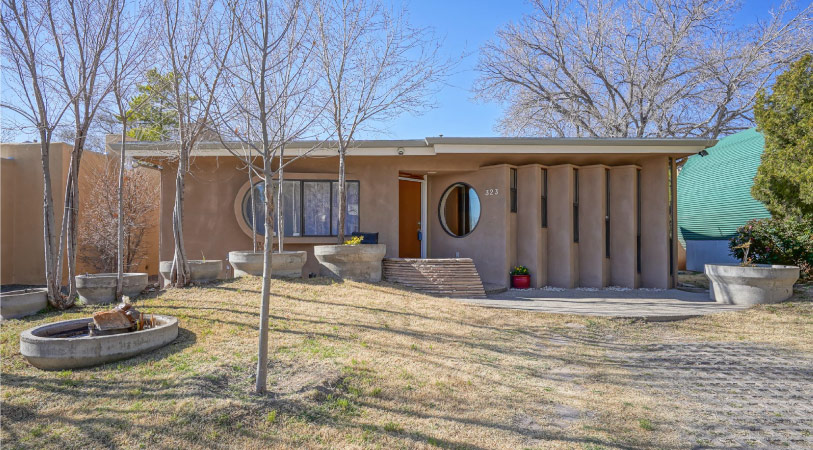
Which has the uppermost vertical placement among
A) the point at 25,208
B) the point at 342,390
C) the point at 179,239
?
the point at 25,208

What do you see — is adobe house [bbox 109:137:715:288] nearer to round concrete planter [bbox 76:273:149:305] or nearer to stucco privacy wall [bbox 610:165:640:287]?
stucco privacy wall [bbox 610:165:640:287]

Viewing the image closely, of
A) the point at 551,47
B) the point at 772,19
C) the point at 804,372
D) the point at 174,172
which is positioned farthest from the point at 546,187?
the point at 772,19

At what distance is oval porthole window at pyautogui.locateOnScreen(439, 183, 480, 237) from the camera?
10453mm

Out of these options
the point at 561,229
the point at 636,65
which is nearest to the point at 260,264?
the point at 561,229

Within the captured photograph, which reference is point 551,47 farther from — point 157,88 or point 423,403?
point 423,403

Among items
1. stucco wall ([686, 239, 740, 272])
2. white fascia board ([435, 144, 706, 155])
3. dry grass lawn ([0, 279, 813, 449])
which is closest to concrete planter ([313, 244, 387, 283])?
dry grass lawn ([0, 279, 813, 449])

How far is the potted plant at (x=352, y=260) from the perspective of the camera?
8039 mm

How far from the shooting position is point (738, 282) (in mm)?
8109

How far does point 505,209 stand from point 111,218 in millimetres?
9555

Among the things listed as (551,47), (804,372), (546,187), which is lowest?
(804,372)

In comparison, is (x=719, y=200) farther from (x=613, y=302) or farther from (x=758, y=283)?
(x=613, y=302)

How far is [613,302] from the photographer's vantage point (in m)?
8.15

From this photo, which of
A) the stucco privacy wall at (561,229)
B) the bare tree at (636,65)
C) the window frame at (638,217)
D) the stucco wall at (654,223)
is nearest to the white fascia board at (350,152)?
the stucco privacy wall at (561,229)

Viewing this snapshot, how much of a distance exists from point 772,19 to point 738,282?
40.0 feet
